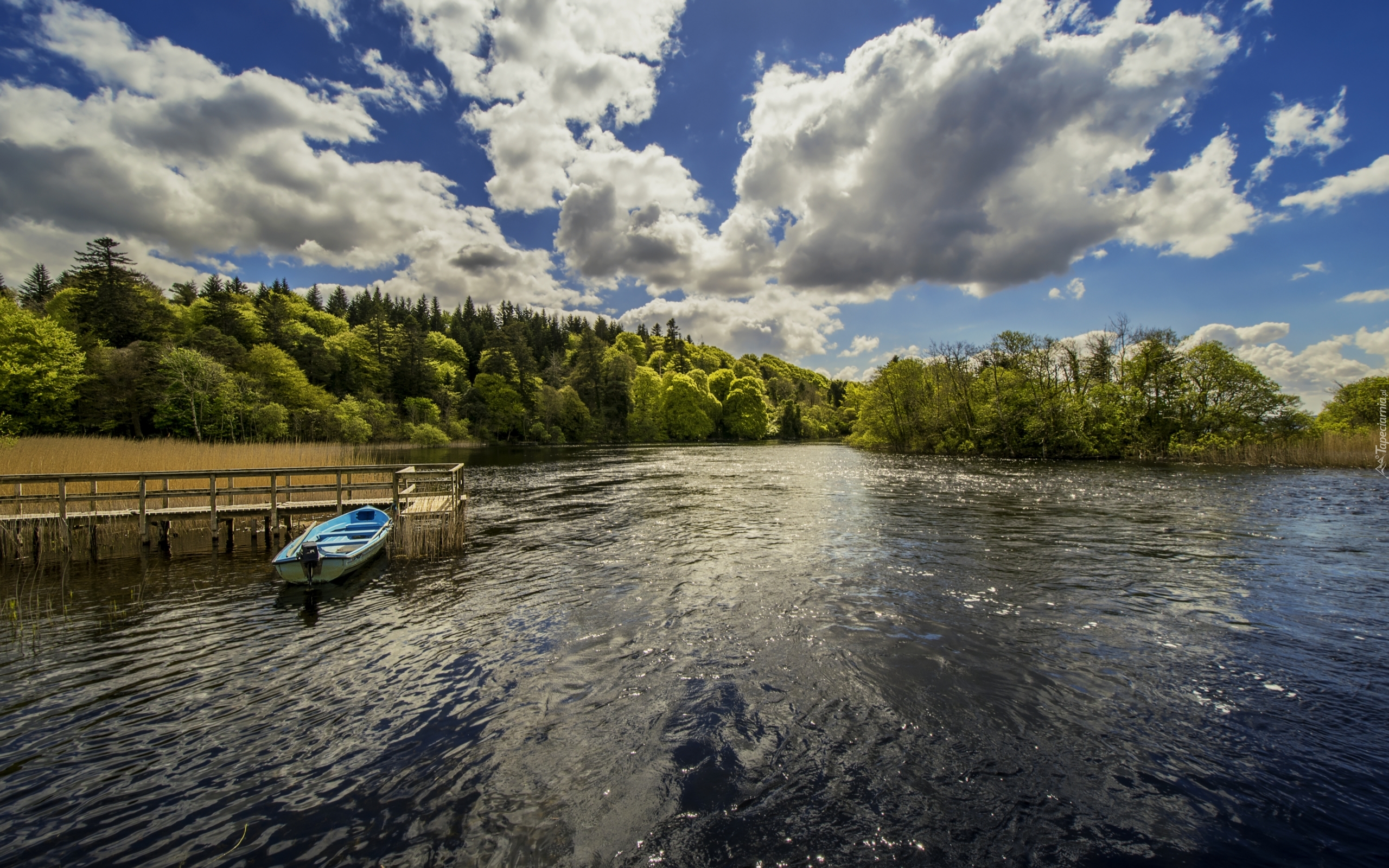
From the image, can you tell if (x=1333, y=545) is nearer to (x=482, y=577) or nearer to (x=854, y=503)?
(x=854, y=503)

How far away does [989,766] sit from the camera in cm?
573

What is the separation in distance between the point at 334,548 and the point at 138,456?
16929mm

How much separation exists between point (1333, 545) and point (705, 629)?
1911 centimetres

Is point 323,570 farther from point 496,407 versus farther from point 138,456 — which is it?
point 496,407

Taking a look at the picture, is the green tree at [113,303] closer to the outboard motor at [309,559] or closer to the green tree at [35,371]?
the green tree at [35,371]

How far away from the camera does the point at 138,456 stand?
2217cm

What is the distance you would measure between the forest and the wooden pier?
1239 inches

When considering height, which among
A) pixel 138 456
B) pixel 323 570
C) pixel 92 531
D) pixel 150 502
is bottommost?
pixel 323 570

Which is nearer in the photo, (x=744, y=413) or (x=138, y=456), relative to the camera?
(x=138, y=456)

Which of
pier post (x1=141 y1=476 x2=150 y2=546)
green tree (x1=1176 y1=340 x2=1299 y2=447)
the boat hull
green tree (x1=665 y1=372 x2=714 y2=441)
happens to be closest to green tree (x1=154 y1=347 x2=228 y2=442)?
pier post (x1=141 y1=476 x2=150 y2=546)

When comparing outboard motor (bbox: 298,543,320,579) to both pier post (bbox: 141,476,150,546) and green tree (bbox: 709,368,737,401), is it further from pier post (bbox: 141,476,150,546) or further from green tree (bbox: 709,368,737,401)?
green tree (bbox: 709,368,737,401)

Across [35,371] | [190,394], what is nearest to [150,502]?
[35,371]

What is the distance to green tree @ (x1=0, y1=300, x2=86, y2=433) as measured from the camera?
3884 centimetres

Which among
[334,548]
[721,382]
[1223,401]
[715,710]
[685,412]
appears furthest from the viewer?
[721,382]
